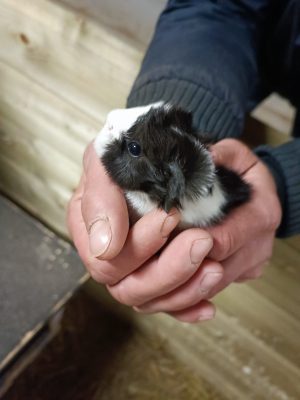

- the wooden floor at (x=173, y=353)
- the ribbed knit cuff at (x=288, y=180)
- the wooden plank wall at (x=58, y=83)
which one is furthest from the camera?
the wooden floor at (x=173, y=353)

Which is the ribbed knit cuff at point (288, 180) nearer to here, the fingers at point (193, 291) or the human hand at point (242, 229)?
the human hand at point (242, 229)

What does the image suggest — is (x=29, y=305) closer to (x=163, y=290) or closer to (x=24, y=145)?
(x=24, y=145)

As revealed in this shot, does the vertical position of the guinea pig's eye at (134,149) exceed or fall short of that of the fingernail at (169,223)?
it exceeds it

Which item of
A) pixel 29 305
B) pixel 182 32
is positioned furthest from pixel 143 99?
pixel 29 305

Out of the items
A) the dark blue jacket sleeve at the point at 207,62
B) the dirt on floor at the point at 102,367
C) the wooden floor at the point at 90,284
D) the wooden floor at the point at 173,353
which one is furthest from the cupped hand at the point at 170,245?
the dirt on floor at the point at 102,367

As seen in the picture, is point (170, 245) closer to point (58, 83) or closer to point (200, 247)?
point (200, 247)

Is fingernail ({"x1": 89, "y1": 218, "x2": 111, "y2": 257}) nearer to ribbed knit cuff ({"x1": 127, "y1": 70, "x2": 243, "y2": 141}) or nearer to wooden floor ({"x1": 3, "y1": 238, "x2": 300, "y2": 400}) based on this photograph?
ribbed knit cuff ({"x1": 127, "y1": 70, "x2": 243, "y2": 141})

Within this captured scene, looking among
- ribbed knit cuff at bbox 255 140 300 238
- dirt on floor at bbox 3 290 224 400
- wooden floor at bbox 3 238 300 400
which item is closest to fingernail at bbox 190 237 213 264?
ribbed knit cuff at bbox 255 140 300 238
